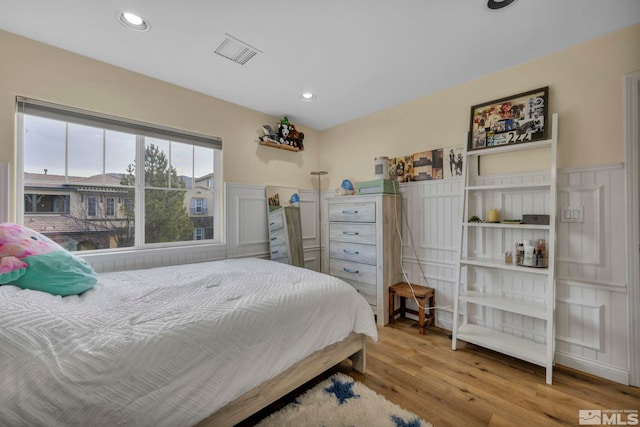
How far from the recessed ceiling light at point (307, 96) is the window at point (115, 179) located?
41.0 inches

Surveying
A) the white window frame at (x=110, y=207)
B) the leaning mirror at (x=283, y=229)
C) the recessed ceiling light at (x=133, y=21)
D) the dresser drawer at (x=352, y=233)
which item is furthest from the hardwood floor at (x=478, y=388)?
the recessed ceiling light at (x=133, y=21)

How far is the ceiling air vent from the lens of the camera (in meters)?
1.92

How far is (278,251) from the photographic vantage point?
320cm

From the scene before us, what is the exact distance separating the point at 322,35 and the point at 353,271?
230 centimetres

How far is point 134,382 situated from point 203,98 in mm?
2621

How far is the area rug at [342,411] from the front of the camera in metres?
1.44

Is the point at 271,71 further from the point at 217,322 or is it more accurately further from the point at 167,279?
the point at 217,322

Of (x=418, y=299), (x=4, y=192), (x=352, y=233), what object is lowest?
(x=418, y=299)

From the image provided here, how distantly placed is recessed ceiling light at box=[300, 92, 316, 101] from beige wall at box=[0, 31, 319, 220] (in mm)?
662

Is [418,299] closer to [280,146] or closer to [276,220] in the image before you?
Answer: [276,220]

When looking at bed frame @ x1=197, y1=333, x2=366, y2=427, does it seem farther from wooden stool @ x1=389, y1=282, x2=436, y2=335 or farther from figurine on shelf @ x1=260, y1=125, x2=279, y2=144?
figurine on shelf @ x1=260, y1=125, x2=279, y2=144

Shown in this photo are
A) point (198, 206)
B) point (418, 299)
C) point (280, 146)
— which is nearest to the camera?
point (418, 299)

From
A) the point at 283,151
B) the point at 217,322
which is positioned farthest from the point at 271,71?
the point at 217,322

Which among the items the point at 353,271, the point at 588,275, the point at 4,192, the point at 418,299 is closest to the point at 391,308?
the point at 418,299
